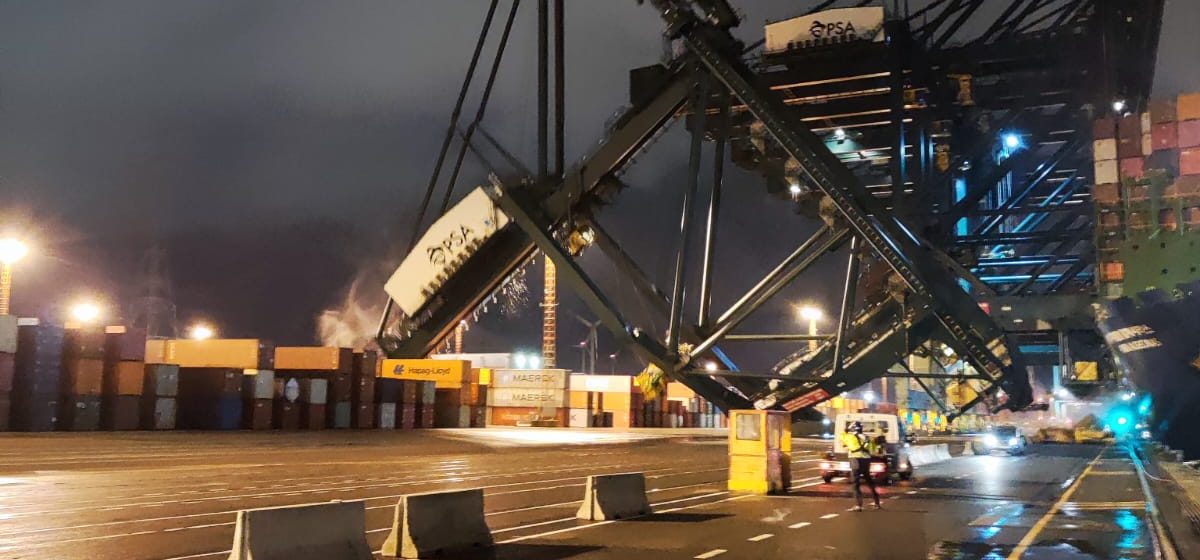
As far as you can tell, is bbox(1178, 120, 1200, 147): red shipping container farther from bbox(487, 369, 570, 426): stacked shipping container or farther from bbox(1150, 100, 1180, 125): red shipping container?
bbox(487, 369, 570, 426): stacked shipping container

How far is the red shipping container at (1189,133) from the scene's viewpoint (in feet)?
77.2

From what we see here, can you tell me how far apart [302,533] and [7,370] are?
110 ft

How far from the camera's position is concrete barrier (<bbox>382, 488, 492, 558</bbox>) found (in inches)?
435

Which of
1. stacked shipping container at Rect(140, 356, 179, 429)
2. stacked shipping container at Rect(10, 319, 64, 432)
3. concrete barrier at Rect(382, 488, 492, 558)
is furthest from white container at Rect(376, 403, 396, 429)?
concrete barrier at Rect(382, 488, 492, 558)

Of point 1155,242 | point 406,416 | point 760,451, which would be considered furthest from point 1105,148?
point 406,416

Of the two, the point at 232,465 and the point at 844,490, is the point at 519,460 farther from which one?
the point at 844,490

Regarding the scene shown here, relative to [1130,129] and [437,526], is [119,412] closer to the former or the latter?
[437,526]

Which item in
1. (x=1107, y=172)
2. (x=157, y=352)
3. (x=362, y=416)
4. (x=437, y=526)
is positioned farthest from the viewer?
(x=157, y=352)

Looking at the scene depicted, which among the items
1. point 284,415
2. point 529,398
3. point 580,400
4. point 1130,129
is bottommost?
point 284,415

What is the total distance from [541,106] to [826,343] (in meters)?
15.3

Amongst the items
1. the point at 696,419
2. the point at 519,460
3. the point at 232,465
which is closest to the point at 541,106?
the point at 519,460

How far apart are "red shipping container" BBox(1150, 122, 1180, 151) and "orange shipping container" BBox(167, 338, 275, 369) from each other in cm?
4434

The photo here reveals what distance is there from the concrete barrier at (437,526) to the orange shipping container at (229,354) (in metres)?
42.9

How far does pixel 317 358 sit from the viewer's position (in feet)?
182
